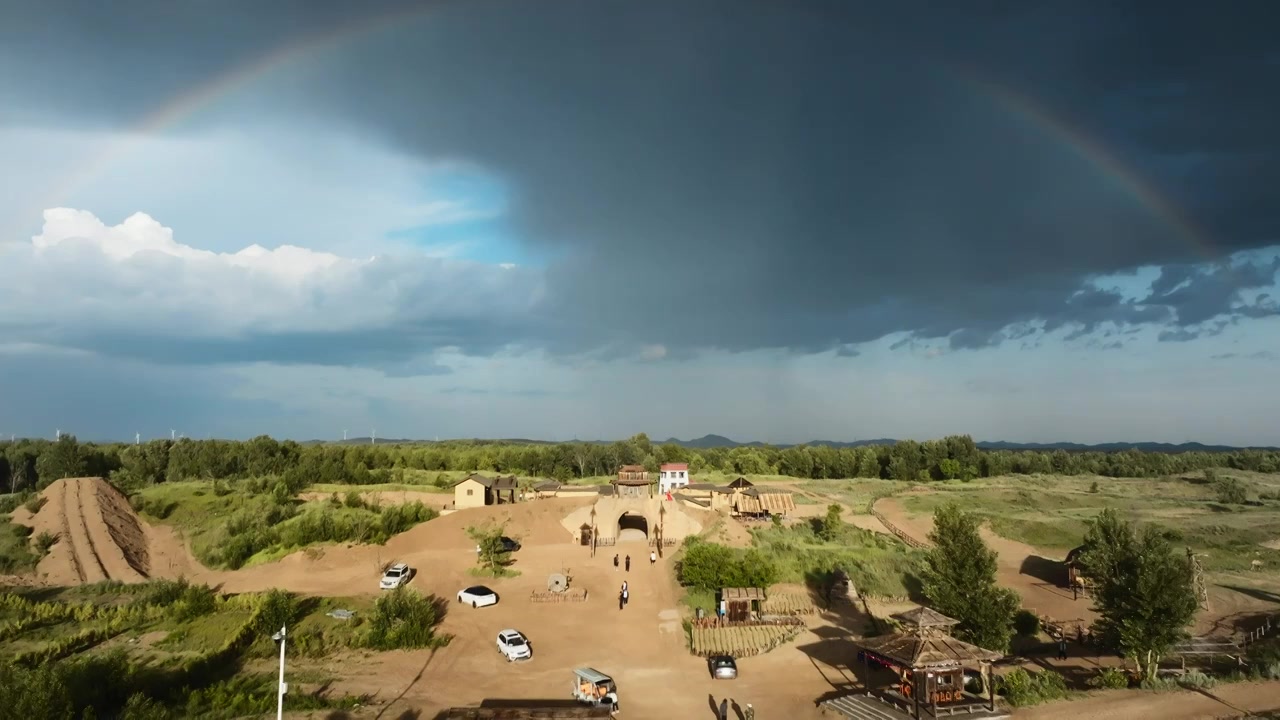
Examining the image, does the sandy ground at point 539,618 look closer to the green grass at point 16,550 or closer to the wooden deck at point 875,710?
the wooden deck at point 875,710

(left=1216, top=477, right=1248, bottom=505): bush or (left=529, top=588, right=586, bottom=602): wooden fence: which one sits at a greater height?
(left=1216, top=477, right=1248, bottom=505): bush

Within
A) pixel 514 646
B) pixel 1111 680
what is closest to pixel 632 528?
pixel 514 646

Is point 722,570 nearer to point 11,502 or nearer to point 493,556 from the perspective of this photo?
point 493,556

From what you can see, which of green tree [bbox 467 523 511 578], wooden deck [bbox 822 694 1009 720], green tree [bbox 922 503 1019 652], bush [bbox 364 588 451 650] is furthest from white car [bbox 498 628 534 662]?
green tree [bbox 922 503 1019 652]

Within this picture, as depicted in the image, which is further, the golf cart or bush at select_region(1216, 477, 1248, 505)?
bush at select_region(1216, 477, 1248, 505)

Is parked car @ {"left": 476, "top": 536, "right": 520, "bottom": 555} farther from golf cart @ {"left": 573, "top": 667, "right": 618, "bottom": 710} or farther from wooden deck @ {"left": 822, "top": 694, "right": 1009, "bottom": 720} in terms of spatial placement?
wooden deck @ {"left": 822, "top": 694, "right": 1009, "bottom": 720}

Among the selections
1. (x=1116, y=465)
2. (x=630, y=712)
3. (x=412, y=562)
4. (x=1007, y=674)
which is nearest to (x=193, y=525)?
(x=412, y=562)

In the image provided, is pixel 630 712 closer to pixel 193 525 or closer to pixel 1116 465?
pixel 193 525
